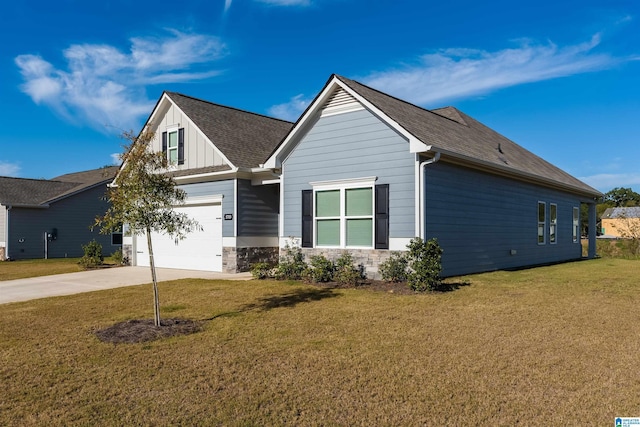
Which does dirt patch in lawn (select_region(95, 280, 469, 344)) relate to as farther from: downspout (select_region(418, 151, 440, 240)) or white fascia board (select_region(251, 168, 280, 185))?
white fascia board (select_region(251, 168, 280, 185))

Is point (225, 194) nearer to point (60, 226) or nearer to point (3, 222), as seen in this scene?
point (60, 226)

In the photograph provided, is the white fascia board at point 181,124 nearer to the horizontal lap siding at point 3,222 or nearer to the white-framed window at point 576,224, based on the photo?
the horizontal lap siding at point 3,222

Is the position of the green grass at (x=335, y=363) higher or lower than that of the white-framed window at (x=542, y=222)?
lower

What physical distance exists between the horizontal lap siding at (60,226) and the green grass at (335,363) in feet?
58.9

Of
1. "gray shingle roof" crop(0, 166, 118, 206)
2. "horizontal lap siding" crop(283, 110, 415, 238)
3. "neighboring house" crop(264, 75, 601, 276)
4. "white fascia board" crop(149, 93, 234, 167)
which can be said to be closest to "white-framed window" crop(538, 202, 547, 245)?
"neighboring house" crop(264, 75, 601, 276)

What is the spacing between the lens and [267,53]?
18172mm

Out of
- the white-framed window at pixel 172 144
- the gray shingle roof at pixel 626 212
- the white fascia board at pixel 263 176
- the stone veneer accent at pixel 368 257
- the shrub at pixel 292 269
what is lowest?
the shrub at pixel 292 269

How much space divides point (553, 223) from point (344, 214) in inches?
418

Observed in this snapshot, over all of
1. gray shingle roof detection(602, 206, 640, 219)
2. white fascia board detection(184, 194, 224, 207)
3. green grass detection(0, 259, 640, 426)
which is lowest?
green grass detection(0, 259, 640, 426)

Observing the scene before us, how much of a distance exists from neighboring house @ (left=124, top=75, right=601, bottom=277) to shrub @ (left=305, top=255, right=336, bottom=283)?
1.56 ft

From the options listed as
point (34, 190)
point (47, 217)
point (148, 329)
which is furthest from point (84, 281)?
point (34, 190)

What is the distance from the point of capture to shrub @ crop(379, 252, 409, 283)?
10.9 m

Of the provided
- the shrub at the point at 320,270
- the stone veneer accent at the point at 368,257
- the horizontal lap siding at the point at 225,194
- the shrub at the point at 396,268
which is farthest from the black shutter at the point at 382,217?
the horizontal lap siding at the point at 225,194

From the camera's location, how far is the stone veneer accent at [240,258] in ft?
46.5
